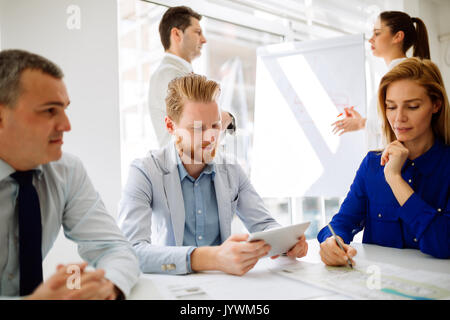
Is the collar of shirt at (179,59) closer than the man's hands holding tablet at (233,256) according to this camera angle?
No

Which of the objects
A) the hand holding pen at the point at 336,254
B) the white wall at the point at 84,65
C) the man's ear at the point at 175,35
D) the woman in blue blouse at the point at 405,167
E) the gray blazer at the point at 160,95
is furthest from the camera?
the man's ear at the point at 175,35

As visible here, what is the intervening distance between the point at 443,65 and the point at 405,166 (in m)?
4.09

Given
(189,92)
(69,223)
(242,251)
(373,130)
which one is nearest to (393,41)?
(373,130)

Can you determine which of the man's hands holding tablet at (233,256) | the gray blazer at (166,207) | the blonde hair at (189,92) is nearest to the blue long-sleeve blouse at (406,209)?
the gray blazer at (166,207)

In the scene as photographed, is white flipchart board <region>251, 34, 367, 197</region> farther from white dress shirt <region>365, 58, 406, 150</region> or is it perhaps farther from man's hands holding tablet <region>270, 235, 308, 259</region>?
man's hands holding tablet <region>270, 235, 308, 259</region>

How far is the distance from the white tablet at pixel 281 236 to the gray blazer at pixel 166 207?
0.81ft

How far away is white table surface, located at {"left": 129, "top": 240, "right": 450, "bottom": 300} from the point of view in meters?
0.91

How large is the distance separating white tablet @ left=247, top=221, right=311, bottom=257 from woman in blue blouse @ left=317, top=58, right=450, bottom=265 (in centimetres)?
28

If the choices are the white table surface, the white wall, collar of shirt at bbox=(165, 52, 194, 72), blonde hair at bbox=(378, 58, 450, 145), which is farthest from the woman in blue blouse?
the white wall

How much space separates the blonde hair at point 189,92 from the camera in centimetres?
152

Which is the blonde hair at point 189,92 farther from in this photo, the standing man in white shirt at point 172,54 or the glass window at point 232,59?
the glass window at point 232,59
